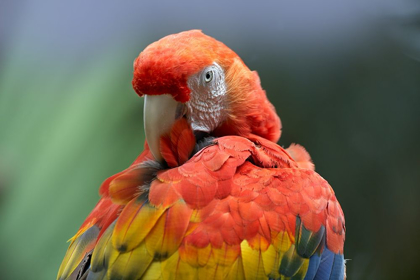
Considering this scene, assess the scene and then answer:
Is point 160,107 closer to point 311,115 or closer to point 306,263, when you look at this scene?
point 306,263

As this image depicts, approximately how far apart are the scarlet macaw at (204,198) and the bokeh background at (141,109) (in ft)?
1.49

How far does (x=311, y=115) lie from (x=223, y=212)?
2.44 feet

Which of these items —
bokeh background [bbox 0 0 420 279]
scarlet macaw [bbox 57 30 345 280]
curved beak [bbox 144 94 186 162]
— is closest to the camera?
scarlet macaw [bbox 57 30 345 280]

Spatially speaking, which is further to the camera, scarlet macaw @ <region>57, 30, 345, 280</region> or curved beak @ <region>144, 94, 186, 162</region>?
curved beak @ <region>144, 94, 186, 162</region>

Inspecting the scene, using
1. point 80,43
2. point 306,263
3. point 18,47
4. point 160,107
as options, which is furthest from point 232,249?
point 18,47

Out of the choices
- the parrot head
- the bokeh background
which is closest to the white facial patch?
the parrot head

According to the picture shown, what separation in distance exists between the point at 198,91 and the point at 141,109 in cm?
53

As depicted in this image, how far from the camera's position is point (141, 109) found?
123cm

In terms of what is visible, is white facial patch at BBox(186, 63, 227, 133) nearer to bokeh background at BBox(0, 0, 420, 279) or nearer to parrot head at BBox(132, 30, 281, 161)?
parrot head at BBox(132, 30, 281, 161)

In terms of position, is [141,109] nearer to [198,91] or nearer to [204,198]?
[198,91]

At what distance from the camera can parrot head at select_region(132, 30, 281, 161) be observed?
0.69 meters

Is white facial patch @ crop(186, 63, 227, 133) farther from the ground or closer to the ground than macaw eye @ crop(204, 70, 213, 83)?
closer to the ground

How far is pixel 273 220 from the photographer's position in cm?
63

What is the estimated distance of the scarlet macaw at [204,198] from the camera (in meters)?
0.60
